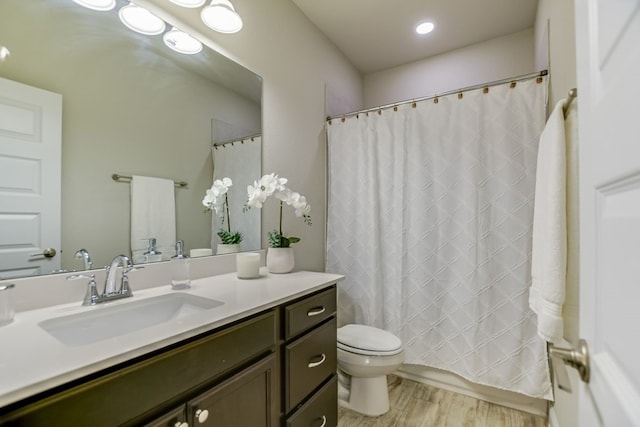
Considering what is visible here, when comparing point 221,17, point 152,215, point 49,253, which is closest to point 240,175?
point 152,215

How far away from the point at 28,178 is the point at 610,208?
1.53 metres

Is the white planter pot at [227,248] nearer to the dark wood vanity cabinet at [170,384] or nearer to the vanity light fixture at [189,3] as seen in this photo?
the dark wood vanity cabinet at [170,384]

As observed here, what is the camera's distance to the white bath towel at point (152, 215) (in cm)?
124

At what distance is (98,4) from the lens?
1138 millimetres

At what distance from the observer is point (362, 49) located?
8.61ft

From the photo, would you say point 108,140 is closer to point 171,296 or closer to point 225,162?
point 225,162

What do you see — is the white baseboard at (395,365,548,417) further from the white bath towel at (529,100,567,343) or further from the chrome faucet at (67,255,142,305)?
the chrome faucet at (67,255,142,305)

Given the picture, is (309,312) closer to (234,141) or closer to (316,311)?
(316,311)

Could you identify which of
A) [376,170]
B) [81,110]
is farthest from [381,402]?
[81,110]

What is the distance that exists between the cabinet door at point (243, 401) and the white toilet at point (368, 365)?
2.31 ft

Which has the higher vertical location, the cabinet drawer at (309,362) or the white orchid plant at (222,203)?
the white orchid plant at (222,203)

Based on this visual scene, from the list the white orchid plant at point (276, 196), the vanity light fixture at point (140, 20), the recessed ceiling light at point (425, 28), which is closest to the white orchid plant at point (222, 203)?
the white orchid plant at point (276, 196)

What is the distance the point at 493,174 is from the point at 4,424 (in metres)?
2.14

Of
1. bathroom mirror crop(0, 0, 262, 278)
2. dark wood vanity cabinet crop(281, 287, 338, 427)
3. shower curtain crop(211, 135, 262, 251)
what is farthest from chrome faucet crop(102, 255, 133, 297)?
dark wood vanity cabinet crop(281, 287, 338, 427)
